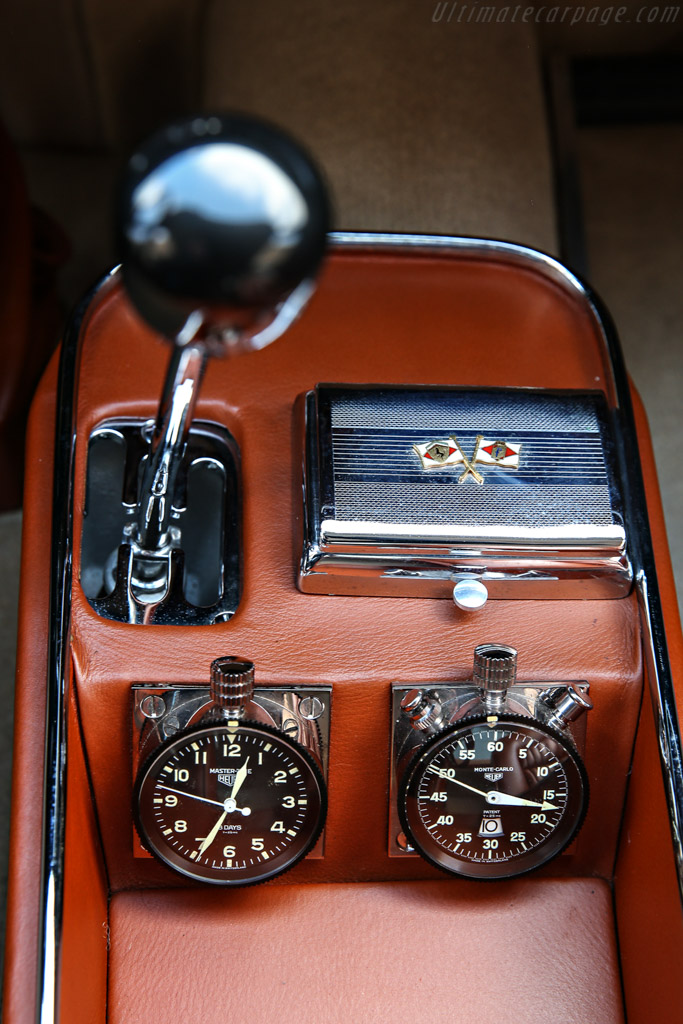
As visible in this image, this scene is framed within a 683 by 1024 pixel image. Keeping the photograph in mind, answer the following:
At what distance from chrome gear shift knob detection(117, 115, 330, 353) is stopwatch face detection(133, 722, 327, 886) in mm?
420

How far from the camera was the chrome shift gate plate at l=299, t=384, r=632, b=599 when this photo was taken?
0.96 m

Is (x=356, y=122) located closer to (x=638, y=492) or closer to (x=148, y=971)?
(x=638, y=492)

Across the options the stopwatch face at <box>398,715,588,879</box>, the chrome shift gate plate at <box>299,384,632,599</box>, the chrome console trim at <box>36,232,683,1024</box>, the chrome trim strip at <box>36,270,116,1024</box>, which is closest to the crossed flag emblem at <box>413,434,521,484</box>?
the chrome shift gate plate at <box>299,384,632,599</box>

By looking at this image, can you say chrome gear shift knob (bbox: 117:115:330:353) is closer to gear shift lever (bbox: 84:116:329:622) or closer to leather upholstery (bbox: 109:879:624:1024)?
gear shift lever (bbox: 84:116:329:622)

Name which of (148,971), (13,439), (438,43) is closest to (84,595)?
(148,971)

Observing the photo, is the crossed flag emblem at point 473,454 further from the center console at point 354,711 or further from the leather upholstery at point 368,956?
the leather upholstery at point 368,956

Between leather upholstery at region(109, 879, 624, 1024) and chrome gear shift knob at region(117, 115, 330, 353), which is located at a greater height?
chrome gear shift knob at region(117, 115, 330, 353)

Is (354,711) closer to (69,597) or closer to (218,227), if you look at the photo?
(69,597)

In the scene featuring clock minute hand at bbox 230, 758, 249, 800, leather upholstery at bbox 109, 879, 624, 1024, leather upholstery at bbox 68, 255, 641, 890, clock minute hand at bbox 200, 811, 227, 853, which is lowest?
leather upholstery at bbox 109, 879, 624, 1024

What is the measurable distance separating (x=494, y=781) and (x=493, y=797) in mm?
17

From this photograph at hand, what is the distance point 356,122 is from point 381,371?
828 millimetres

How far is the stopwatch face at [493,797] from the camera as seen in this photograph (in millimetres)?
918

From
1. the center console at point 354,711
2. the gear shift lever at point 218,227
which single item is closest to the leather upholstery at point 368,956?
the center console at point 354,711

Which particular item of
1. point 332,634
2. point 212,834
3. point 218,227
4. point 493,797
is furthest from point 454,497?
point 218,227
